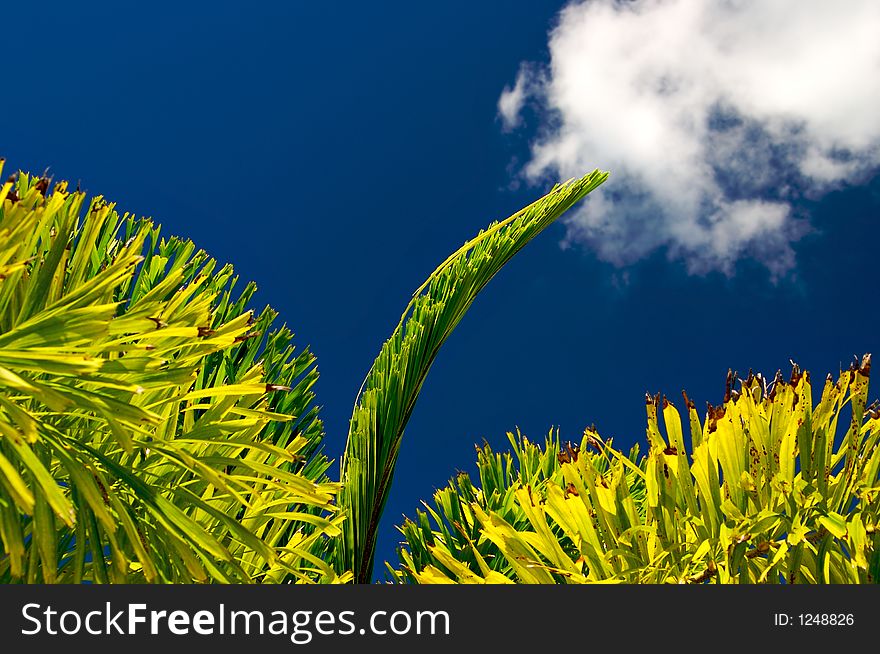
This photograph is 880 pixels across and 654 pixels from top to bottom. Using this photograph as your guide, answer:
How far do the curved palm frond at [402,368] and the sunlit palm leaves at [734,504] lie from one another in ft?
1.01

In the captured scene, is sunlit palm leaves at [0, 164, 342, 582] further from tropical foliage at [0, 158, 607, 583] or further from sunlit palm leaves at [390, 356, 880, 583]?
sunlit palm leaves at [390, 356, 880, 583]

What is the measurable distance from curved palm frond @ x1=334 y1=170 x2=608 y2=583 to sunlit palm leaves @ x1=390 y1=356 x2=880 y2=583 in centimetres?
31

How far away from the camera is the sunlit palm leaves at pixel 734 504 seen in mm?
1190

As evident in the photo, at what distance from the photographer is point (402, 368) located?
154 centimetres

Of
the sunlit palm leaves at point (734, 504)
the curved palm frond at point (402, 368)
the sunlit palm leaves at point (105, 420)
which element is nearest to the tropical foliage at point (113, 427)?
the sunlit palm leaves at point (105, 420)

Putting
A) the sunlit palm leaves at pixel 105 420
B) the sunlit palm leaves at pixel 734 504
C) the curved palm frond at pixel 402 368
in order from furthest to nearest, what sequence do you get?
the curved palm frond at pixel 402 368 → the sunlit palm leaves at pixel 734 504 → the sunlit palm leaves at pixel 105 420

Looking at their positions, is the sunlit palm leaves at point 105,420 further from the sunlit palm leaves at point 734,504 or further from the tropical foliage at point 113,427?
the sunlit palm leaves at point 734,504

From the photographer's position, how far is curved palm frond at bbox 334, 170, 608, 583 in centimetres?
155

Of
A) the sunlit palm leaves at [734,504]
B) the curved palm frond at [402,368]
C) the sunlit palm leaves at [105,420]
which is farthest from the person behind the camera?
the curved palm frond at [402,368]

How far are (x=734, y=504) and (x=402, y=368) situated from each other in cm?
68

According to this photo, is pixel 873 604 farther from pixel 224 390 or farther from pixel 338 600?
pixel 224 390

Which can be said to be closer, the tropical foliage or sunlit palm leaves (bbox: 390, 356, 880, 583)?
the tropical foliage

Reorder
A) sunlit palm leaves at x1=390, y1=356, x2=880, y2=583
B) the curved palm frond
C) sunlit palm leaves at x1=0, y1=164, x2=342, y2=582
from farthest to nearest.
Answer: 1. the curved palm frond
2. sunlit palm leaves at x1=390, y1=356, x2=880, y2=583
3. sunlit palm leaves at x1=0, y1=164, x2=342, y2=582

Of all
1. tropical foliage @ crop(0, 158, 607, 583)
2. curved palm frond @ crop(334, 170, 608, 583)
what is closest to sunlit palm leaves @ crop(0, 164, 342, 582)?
tropical foliage @ crop(0, 158, 607, 583)
